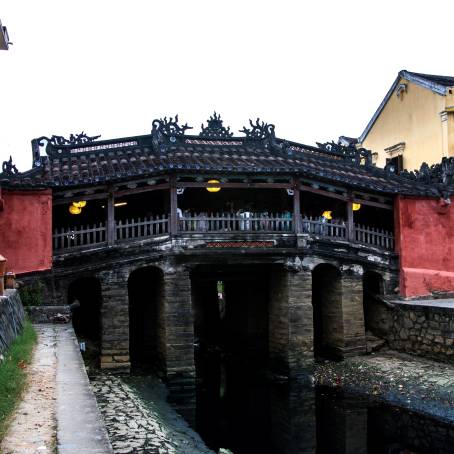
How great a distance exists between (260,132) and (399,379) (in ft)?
30.4

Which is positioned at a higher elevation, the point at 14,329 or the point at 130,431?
the point at 14,329

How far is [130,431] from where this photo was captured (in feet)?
33.7

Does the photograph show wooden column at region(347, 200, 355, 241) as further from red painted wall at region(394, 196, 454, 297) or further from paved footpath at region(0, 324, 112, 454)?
paved footpath at region(0, 324, 112, 454)

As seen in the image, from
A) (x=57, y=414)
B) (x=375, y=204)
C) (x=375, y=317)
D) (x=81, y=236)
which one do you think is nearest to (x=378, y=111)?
(x=375, y=204)

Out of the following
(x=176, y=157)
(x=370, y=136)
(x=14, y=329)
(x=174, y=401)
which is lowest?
(x=174, y=401)

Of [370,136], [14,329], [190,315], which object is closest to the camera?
[14,329]

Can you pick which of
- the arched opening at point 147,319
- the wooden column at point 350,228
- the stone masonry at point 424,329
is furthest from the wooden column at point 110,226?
the stone masonry at point 424,329

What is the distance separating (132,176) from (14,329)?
6625mm

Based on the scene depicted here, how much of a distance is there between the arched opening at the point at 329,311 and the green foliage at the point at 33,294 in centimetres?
879

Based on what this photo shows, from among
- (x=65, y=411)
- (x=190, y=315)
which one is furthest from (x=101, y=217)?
(x=65, y=411)

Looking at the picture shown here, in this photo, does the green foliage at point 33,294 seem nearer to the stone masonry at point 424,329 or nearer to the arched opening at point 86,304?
the arched opening at point 86,304

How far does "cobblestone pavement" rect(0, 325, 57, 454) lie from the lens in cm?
534

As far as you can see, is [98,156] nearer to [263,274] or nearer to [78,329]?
[78,329]

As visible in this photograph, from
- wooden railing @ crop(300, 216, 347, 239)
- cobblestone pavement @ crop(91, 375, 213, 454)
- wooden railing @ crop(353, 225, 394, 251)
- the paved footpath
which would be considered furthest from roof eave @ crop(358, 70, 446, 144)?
the paved footpath
